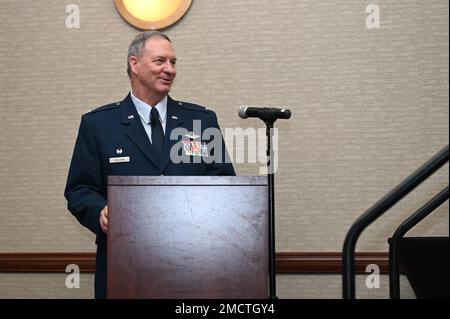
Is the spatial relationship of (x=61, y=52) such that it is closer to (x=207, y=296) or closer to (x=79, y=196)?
(x=79, y=196)

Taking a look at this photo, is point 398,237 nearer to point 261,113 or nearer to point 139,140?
point 261,113

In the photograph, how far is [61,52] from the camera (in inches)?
179

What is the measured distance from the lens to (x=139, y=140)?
9.89 feet

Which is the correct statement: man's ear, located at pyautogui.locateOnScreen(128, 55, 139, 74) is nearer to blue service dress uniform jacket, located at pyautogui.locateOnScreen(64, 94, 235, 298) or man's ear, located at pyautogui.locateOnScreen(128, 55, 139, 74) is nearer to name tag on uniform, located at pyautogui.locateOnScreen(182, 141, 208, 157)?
blue service dress uniform jacket, located at pyautogui.locateOnScreen(64, 94, 235, 298)

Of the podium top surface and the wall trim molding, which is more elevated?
the podium top surface

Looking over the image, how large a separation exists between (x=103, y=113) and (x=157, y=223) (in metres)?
1.12

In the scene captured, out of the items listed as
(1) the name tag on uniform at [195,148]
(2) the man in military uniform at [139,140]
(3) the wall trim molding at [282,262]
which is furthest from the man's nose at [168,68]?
(3) the wall trim molding at [282,262]

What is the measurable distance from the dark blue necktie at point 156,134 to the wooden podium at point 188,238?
2.72 feet

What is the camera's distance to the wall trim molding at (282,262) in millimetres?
4225

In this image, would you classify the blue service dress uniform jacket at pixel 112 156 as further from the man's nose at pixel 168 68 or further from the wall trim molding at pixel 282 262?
the wall trim molding at pixel 282 262

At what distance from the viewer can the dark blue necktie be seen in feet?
9.84

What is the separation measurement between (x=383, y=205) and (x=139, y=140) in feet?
4.77

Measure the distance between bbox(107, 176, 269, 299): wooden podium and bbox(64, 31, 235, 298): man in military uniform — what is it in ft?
2.41

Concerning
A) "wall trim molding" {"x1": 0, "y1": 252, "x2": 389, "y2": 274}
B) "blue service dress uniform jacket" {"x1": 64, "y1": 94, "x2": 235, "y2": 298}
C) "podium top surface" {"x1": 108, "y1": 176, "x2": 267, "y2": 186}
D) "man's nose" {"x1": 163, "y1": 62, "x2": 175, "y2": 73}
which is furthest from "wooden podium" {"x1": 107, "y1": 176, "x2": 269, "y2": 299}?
"wall trim molding" {"x1": 0, "y1": 252, "x2": 389, "y2": 274}
